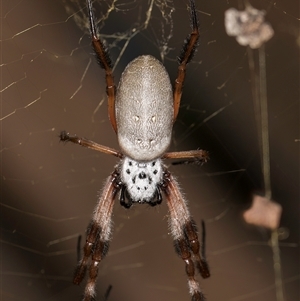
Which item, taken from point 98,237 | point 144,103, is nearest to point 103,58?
point 144,103

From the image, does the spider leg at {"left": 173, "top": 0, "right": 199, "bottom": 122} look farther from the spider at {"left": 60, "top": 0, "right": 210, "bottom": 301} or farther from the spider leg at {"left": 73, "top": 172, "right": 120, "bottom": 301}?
the spider leg at {"left": 73, "top": 172, "right": 120, "bottom": 301}

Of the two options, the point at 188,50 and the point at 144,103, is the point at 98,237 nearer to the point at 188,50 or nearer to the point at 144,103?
the point at 144,103

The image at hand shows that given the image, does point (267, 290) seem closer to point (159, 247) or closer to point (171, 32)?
point (159, 247)

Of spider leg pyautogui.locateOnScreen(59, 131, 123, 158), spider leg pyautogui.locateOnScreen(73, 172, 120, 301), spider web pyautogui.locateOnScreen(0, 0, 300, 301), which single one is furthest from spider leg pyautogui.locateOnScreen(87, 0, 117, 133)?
spider web pyautogui.locateOnScreen(0, 0, 300, 301)

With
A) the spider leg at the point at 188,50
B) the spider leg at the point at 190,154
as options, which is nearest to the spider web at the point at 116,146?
the spider leg at the point at 188,50

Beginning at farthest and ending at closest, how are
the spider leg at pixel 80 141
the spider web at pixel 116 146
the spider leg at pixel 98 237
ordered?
1. the spider web at pixel 116 146
2. the spider leg at pixel 98 237
3. the spider leg at pixel 80 141

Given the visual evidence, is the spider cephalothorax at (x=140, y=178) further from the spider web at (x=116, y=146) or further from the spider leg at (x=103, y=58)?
the spider web at (x=116, y=146)
